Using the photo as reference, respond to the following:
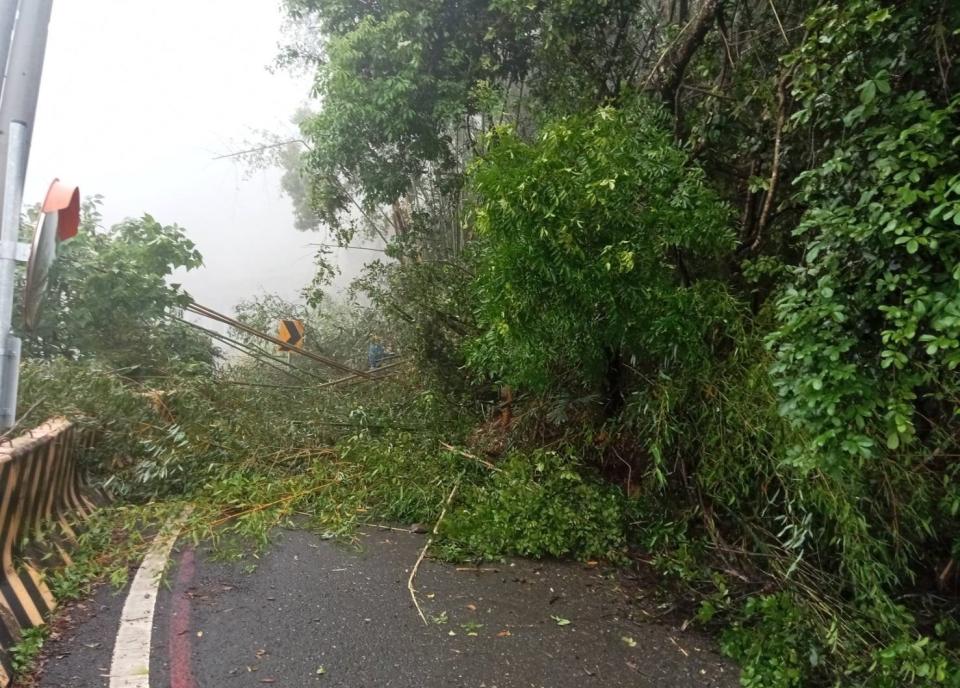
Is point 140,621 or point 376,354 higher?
point 376,354

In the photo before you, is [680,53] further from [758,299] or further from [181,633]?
[181,633]

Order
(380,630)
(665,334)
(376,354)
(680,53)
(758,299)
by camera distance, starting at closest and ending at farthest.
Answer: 1. (380,630)
2. (665,334)
3. (758,299)
4. (680,53)
5. (376,354)

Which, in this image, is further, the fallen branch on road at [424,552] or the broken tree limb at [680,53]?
the broken tree limb at [680,53]

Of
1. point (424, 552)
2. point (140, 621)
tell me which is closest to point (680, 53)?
point (424, 552)

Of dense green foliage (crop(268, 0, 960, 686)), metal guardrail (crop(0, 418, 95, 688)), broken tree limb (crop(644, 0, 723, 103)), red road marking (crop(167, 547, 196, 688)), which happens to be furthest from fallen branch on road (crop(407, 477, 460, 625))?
broken tree limb (crop(644, 0, 723, 103))

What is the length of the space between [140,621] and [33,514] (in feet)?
4.31

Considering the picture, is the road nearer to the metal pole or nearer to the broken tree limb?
the metal pole

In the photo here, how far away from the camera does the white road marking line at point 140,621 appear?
2.87 meters

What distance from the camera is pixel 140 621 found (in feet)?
10.9

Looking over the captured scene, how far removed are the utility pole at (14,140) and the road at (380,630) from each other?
175cm

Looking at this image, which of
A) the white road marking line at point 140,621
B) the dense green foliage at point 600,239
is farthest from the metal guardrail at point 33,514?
the dense green foliage at point 600,239

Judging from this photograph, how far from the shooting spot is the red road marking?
288 centimetres

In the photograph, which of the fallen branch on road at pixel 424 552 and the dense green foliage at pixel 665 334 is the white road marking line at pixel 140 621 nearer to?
the dense green foliage at pixel 665 334

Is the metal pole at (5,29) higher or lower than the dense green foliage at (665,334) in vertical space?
higher
